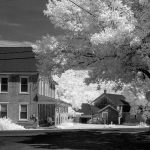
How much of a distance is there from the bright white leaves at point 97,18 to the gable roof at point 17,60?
20768 mm

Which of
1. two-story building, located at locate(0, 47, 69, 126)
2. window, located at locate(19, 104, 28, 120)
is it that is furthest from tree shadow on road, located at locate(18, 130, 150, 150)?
window, located at locate(19, 104, 28, 120)

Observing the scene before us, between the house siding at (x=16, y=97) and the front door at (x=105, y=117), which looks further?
the front door at (x=105, y=117)

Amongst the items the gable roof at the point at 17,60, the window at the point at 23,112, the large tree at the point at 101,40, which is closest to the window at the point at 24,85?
the gable roof at the point at 17,60

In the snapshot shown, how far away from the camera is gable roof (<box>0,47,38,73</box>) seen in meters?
47.0

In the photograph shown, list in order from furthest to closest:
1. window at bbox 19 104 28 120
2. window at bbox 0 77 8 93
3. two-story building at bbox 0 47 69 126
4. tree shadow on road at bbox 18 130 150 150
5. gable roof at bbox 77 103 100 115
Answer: gable roof at bbox 77 103 100 115 → window at bbox 0 77 8 93 → window at bbox 19 104 28 120 → two-story building at bbox 0 47 69 126 → tree shadow on road at bbox 18 130 150 150

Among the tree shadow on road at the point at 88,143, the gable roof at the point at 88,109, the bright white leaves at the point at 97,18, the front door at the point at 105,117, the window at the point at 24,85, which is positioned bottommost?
the tree shadow on road at the point at 88,143

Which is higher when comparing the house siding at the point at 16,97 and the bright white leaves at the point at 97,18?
the bright white leaves at the point at 97,18

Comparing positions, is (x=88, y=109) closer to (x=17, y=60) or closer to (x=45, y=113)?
(x=45, y=113)

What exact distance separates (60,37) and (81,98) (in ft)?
262

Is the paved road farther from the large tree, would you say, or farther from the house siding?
the house siding

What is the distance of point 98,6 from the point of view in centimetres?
2334

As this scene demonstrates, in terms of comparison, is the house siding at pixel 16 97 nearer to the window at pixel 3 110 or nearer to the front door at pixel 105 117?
the window at pixel 3 110

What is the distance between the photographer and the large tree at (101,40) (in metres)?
20.7

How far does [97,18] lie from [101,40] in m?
2.92
